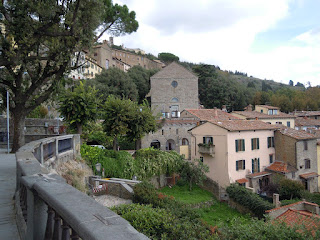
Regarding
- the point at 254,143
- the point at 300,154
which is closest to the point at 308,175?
the point at 300,154

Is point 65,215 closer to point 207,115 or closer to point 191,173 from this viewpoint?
point 191,173

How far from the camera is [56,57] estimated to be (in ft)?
48.4

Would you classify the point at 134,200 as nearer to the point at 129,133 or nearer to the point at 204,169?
the point at 129,133

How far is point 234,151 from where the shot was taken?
85.9ft

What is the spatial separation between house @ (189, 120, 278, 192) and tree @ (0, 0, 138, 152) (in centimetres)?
1645

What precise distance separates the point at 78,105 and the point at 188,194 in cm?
1260

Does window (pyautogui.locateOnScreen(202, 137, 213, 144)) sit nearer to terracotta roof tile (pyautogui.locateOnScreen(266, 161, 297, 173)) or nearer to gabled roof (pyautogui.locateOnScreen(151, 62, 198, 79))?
terracotta roof tile (pyautogui.locateOnScreen(266, 161, 297, 173))

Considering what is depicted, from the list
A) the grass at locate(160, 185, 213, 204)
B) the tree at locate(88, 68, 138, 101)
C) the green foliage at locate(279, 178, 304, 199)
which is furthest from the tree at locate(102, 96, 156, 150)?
the tree at locate(88, 68, 138, 101)

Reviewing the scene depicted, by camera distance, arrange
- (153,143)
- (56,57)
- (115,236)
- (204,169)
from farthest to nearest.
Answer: (153,143), (204,169), (56,57), (115,236)

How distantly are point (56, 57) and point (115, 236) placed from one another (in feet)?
49.3

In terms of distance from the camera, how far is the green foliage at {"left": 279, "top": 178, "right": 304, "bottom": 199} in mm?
24469

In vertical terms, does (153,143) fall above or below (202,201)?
above

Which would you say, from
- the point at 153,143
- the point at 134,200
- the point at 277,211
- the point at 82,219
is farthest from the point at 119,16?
the point at 82,219

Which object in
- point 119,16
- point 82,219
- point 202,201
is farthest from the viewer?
point 202,201
